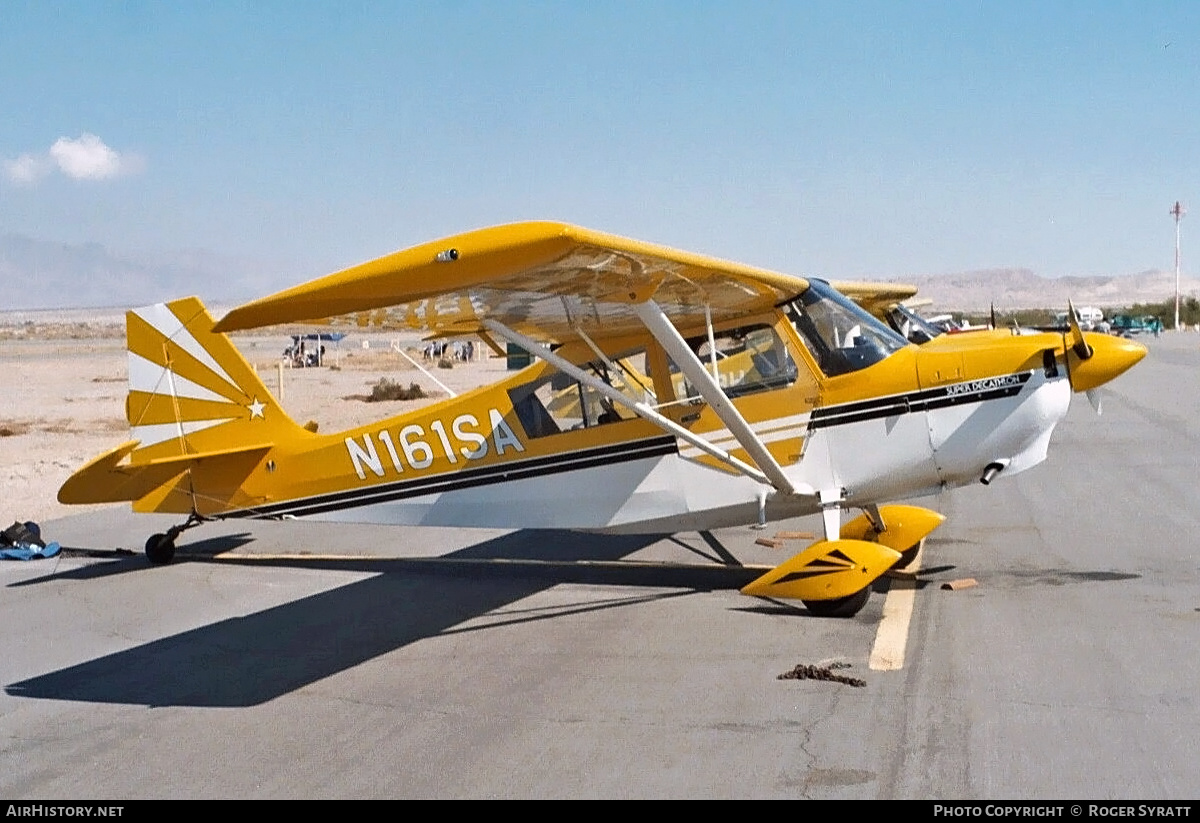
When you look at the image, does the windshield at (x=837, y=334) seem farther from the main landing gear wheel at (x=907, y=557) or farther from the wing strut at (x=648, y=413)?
the main landing gear wheel at (x=907, y=557)

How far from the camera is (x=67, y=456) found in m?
19.8

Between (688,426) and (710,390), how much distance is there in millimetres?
1000

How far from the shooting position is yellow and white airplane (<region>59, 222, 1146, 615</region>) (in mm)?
7805

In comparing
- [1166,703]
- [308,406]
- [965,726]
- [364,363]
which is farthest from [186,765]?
[364,363]

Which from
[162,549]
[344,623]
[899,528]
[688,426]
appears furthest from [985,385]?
[162,549]

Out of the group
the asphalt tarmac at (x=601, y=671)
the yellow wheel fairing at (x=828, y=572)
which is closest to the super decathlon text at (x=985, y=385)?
the yellow wheel fairing at (x=828, y=572)

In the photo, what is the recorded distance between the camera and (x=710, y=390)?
25.6 feet

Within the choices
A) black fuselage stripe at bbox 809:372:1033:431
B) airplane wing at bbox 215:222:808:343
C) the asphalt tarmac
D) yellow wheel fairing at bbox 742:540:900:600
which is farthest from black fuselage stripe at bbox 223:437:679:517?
yellow wheel fairing at bbox 742:540:900:600

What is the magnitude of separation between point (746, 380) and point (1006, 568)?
2580 millimetres

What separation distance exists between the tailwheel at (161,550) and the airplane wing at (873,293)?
8641mm

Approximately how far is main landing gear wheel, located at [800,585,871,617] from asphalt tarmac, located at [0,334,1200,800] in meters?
0.08

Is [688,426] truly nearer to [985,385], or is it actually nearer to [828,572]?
[828,572]

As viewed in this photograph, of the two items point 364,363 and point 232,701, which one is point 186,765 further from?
point 364,363
